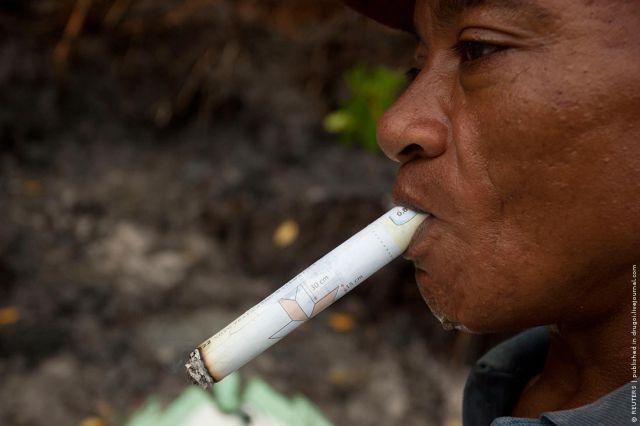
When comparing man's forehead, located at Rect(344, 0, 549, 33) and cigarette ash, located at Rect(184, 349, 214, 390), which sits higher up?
man's forehead, located at Rect(344, 0, 549, 33)

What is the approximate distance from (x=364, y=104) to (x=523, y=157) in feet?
10.5

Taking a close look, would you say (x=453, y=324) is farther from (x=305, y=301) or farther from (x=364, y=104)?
(x=364, y=104)

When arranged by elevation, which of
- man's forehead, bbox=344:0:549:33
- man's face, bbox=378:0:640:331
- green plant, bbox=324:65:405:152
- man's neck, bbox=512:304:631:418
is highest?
green plant, bbox=324:65:405:152

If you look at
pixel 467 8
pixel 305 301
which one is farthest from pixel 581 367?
pixel 467 8

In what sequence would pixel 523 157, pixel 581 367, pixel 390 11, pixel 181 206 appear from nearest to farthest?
pixel 523 157
pixel 581 367
pixel 390 11
pixel 181 206

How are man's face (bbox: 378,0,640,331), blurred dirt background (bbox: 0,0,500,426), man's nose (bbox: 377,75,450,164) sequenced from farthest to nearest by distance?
blurred dirt background (bbox: 0,0,500,426), man's nose (bbox: 377,75,450,164), man's face (bbox: 378,0,640,331)

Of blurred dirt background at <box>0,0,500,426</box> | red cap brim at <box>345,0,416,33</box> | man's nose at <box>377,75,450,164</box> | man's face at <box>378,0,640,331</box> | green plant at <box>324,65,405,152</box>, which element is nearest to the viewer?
man's face at <box>378,0,640,331</box>

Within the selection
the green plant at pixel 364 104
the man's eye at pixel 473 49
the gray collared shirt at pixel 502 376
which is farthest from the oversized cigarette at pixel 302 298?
the green plant at pixel 364 104

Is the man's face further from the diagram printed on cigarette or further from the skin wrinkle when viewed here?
the diagram printed on cigarette

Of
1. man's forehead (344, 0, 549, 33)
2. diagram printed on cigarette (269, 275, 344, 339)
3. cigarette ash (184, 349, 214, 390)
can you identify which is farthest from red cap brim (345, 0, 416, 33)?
cigarette ash (184, 349, 214, 390)

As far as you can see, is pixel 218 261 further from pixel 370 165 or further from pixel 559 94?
pixel 559 94

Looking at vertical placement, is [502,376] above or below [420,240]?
below

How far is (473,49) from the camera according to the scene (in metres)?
1.18

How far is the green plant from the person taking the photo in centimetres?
427
